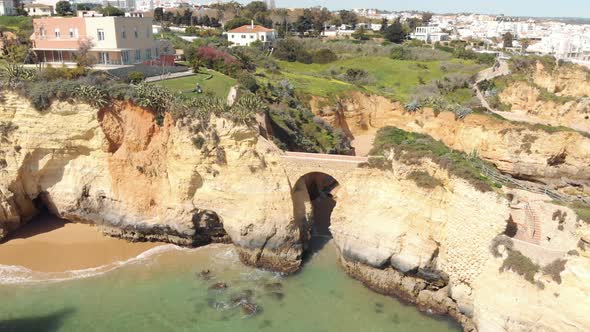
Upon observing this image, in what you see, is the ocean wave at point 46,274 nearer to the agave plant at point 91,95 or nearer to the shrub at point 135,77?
the agave plant at point 91,95

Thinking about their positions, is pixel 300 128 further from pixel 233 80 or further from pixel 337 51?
pixel 337 51

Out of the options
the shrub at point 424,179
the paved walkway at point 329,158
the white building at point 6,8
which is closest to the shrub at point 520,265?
the shrub at point 424,179

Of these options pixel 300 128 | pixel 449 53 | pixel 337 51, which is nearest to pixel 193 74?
pixel 300 128

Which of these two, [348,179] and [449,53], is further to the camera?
[449,53]

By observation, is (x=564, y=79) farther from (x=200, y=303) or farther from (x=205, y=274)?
(x=200, y=303)

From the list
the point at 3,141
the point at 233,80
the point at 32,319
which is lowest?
the point at 32,319

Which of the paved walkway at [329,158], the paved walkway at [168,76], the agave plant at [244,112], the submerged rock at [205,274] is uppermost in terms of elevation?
the paved walkway at [168,76]

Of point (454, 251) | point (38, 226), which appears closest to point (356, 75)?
point (454, 251)

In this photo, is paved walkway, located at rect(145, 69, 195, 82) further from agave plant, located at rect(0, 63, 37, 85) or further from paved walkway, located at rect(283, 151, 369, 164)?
paved walkway, located at rect(283, 151, 369, 164)
